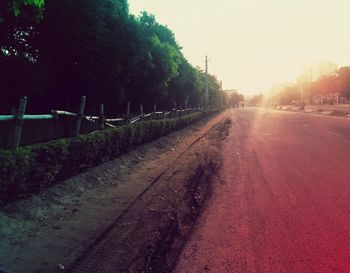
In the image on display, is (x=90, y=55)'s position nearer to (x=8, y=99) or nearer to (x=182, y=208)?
(x=8, y=99)

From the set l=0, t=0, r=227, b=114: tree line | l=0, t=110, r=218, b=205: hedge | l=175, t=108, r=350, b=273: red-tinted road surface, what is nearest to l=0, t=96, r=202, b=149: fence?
l=0, t=110, r=218, b=205: hedge

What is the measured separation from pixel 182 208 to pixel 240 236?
5.99 ft

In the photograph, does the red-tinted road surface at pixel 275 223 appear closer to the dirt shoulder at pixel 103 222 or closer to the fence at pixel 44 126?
the dirt shoulder at pixel 103 222

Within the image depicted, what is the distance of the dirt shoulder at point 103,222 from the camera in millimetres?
4832

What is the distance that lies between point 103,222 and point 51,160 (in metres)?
2.37

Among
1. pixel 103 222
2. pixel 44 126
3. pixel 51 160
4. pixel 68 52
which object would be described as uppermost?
pixel 68 52

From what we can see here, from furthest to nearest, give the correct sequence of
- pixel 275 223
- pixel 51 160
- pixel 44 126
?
pixel 44 126, pixel 51 160, pixel 275 223

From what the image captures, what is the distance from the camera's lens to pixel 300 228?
5.68 meters

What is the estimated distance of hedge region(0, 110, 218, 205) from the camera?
6832 millimetres

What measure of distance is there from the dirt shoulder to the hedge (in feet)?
0.80

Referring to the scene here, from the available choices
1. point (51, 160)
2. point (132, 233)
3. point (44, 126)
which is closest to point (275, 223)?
point (132, 233)

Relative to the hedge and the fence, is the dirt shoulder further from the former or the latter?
the fence

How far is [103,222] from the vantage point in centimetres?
641

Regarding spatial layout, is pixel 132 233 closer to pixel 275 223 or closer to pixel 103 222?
pixel 103 222
